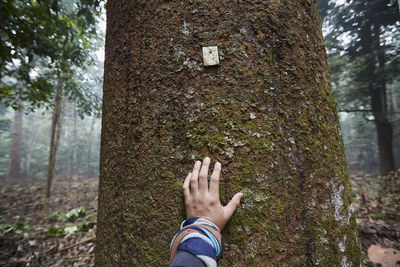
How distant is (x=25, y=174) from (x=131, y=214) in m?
28.2

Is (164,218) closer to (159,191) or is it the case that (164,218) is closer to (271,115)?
(159,191)

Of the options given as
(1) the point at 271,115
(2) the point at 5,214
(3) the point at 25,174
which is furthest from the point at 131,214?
(3) the point at 25,174

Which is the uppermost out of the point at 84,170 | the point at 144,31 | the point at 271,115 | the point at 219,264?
the point at 144,31

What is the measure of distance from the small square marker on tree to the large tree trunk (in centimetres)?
3

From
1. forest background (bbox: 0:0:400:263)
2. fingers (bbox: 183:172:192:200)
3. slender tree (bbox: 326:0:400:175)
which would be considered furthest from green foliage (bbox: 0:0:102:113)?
slender tree (bbox: 326:0:400:175)

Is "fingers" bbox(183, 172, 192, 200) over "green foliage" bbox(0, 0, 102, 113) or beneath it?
beneath

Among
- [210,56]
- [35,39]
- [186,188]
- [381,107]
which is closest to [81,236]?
[35,39]

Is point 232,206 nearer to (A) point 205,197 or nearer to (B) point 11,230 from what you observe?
(A) point 205,197

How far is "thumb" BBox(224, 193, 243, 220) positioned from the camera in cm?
88

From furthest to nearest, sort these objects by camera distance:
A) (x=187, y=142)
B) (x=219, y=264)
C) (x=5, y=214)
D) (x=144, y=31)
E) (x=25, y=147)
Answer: (x=25, y=147) → (x=5, y=214) → (x=144, y=31) → (x=187, y=142) → (x=219, y=264)

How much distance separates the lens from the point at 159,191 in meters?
0.97

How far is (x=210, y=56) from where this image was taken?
100 centimetres

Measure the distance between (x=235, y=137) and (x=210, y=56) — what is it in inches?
16.8

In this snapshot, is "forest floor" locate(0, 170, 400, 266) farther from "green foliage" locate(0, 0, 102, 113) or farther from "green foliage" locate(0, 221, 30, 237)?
"green foliage" locate(0, 0, 102, 113)
